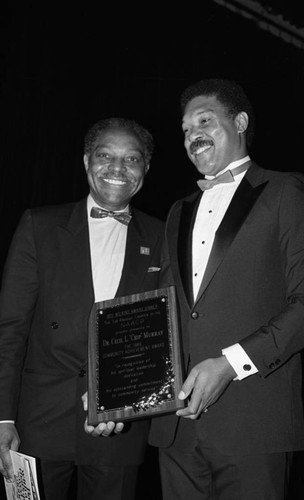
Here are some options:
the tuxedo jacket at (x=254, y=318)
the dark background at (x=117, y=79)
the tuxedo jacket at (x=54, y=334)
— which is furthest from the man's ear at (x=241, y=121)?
the dark background at (x=117, y=79)

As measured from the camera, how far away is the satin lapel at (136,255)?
255cm

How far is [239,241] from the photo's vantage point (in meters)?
2.12

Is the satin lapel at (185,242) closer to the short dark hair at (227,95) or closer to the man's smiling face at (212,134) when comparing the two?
the man's smiling face at (212,134)

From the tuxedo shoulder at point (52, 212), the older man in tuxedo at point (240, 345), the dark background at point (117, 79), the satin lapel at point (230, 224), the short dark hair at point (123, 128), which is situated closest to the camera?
the older man in tuxedo at point (240, 345)

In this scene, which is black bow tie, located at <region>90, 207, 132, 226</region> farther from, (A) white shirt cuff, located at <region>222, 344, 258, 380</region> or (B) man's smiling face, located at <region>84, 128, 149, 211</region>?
(A) white shirt cuff, located at <region>222, 344, 258, 380</region>

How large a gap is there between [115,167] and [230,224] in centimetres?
75

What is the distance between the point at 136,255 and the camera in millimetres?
2637

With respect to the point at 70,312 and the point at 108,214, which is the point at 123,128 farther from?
the point at 70,312

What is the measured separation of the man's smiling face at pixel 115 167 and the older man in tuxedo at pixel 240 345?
51cm

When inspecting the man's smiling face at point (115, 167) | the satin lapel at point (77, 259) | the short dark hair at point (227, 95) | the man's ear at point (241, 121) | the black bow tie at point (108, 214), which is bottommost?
the satin lapel at point (77, 259)

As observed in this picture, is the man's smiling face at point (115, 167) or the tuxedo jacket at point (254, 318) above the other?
the man's smiling face at point (115, 167)

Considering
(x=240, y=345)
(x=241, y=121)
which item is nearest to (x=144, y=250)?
(x=241, y=121)

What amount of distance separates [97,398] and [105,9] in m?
3.82

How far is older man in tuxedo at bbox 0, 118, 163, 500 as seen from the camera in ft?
7.77
